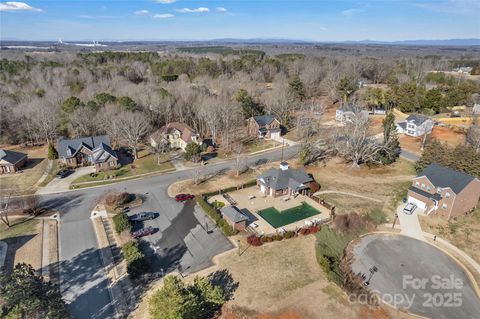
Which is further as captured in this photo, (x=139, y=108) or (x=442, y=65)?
(x=442, y=65)

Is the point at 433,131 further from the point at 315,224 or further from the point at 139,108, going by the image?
the point at 139,108

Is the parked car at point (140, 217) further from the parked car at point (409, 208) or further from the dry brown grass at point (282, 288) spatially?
the parked car at point (409, 208)

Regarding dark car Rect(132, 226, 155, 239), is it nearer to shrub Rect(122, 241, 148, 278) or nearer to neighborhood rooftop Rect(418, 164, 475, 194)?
shrub Rect(122, 241, 148, 278)

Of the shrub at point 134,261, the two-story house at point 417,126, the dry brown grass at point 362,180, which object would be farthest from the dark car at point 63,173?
the two-story house at point 417,126

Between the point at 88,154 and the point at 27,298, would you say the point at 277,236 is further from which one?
the point at 88,154

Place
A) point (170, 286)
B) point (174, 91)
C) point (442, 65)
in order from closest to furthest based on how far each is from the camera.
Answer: point (170, 286), point (174, 91), point (442, 65)

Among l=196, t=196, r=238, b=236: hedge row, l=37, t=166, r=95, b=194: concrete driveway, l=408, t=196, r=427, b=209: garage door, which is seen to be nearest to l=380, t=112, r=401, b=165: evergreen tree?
l=408, t=196, r=427, b=209: garage door

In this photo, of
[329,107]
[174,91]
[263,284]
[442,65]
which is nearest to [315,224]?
[263,284]
